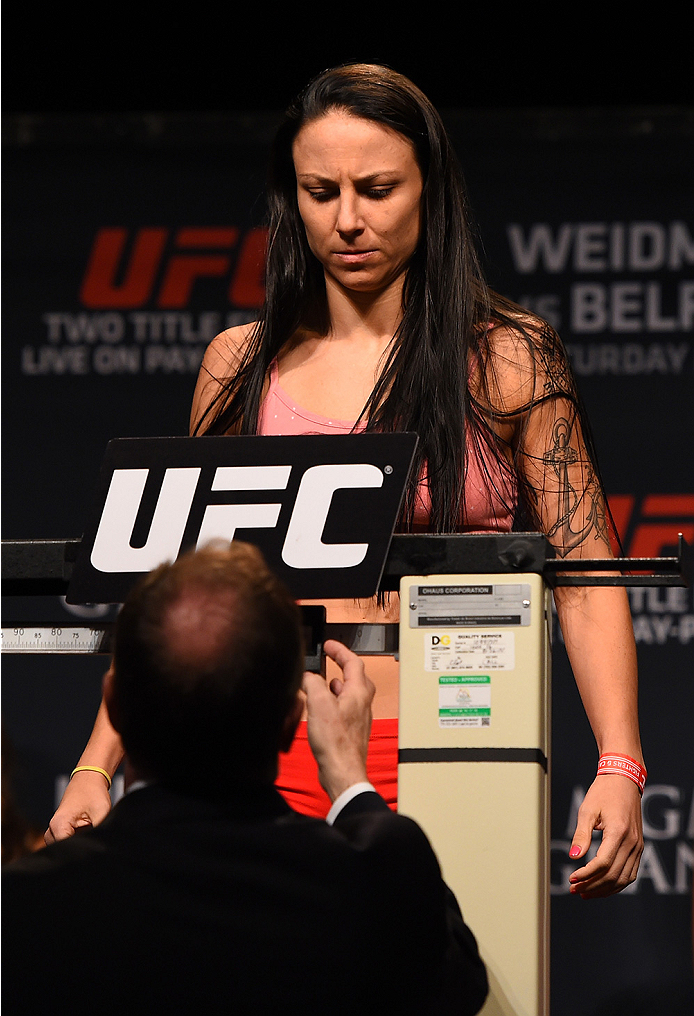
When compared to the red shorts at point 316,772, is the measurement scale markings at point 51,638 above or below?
above

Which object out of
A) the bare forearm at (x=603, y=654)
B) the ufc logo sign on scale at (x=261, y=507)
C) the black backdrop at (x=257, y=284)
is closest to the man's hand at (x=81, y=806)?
the ufc logo sign on scale at (x=261, y=507)

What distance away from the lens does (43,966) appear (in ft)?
3.42

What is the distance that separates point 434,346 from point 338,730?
739 millimetres

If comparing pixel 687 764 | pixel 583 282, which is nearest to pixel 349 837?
pixel 687 764

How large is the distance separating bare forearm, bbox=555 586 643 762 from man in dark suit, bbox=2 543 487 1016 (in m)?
A: 0.56

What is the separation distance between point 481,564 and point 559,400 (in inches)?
21.8

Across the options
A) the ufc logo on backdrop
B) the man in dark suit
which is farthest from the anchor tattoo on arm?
the ufc logo on backdrop

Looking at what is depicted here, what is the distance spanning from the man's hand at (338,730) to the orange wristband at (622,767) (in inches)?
16.2

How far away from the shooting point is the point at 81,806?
1.61 meters

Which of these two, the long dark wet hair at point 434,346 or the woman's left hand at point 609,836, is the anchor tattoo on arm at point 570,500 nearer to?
the long dark wet hair at point 434,346

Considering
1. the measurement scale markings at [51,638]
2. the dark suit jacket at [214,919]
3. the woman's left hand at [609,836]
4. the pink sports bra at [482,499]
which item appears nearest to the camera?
the dark suit jacket at [214,919]

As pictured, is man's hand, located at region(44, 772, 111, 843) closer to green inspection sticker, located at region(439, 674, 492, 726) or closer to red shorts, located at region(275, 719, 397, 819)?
red shorts, located at region(275, 719, 397, 819)

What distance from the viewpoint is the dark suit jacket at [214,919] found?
3.40ft

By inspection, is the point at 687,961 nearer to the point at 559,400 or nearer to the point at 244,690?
the point at 559,400
